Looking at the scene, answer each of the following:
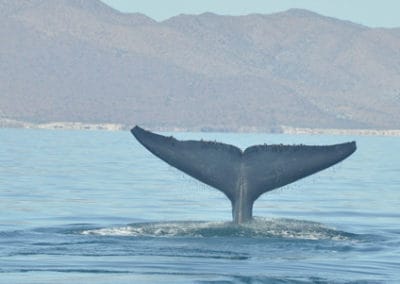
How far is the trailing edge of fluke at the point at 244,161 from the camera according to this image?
1595cm

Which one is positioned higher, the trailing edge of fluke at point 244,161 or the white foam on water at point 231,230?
the trailing edge of fluke at point 244,161

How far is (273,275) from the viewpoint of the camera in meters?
14.0

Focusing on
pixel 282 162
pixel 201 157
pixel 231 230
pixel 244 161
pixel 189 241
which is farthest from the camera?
pixel 231 230

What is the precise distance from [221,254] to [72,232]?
3111mm

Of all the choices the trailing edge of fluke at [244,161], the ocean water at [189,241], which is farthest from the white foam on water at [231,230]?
the trailing edge of fluke at [244,161]

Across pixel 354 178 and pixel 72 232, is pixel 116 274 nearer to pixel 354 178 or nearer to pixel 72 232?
pixel 72 232

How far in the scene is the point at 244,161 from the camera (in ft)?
53.8

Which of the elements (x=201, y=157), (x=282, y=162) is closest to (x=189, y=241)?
(x=201, y=157)

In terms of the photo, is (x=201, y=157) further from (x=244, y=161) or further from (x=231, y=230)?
(x=231, y=230)

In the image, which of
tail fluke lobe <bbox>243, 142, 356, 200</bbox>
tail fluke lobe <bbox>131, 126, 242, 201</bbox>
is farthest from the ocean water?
tail fluke lobe <bbox>243, 142, 356, 200</bbox>

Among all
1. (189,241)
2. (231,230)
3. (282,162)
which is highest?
(282,162)

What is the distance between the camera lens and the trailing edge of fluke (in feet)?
52.3

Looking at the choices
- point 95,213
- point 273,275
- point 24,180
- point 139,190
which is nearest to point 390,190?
point 139,190

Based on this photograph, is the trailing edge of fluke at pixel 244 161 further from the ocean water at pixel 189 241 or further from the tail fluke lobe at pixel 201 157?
the ocean water at pixel 189 241
